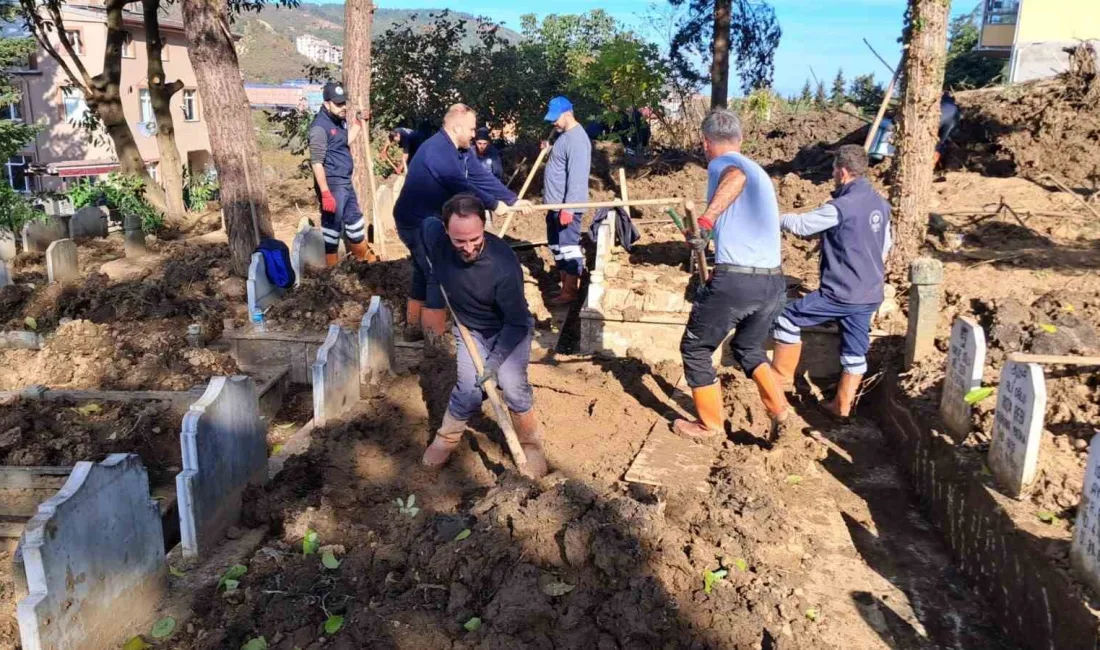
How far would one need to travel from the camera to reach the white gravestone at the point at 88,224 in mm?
12259

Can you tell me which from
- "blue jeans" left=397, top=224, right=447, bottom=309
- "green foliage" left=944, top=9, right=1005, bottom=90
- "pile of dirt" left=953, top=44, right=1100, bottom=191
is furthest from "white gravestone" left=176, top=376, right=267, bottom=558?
"green foliage" left=944, top=9, right=1005, bottom=90

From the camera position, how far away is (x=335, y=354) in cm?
516

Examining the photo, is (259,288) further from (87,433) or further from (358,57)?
(358,57)

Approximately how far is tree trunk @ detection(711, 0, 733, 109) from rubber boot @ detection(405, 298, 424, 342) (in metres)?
10.0

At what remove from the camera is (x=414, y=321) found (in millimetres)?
6836

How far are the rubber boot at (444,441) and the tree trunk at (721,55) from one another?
468 inches

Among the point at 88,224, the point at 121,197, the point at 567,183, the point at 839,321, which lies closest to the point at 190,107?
the point at 121,197

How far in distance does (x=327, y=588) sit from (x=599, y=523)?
1159 mm

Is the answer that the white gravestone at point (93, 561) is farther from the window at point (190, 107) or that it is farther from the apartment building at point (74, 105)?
the window at point (190, 107)

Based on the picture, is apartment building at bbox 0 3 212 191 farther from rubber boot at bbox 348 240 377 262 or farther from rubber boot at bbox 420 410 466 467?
rubber boot at bbox 420 410 466 467

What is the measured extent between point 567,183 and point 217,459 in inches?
186

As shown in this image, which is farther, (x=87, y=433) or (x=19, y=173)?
(x=19, y=173)

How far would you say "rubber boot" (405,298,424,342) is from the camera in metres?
6.76

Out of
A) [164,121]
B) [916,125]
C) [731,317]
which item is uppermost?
[164,121]
